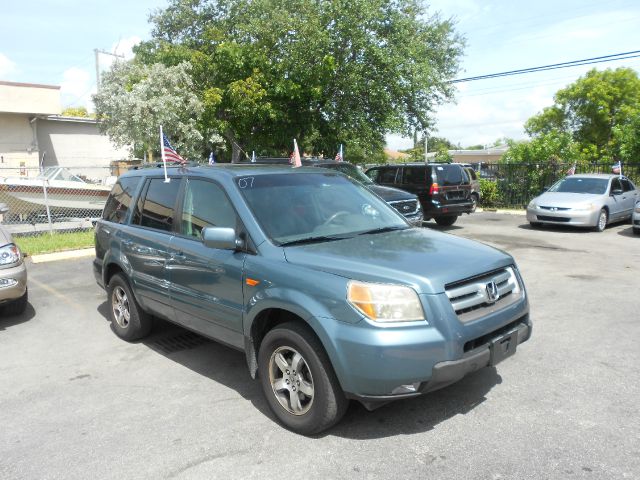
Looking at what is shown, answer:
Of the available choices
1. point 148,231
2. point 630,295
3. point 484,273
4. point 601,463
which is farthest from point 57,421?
point 630,295

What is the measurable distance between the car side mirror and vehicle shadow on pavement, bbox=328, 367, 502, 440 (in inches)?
58.4

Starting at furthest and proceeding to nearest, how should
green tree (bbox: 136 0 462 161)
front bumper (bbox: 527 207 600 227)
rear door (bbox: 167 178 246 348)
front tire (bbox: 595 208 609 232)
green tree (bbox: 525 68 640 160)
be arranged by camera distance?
green tree (bbox: 525 68 640 160)
green tree (bbox: 136 0 462 161)
front tire (bbox: 595 208 609 232)
front bumper (bbox: 527 207 600 227)
rear door (bbox: 167 178 246 348)

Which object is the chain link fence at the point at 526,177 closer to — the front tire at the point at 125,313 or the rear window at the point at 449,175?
the rear window at the point at 449,175

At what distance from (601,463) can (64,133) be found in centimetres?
3352

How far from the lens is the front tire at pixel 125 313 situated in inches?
221

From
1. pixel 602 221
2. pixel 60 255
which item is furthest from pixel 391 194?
pixel 60 255

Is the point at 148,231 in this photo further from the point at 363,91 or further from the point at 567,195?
the point at 363,91

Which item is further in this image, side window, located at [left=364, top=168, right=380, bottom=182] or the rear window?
side window, located at [left=364, top=168, right=380, bottom=182]

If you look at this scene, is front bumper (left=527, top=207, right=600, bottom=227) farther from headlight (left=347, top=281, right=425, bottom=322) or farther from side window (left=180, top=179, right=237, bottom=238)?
headlight (left=347, top=281, right=425, bottom=322)

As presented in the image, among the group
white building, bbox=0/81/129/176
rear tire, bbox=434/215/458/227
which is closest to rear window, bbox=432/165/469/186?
rear tire, bbox=434/215/458/227

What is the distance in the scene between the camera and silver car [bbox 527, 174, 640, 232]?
44.4ft

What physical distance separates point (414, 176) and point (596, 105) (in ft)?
113

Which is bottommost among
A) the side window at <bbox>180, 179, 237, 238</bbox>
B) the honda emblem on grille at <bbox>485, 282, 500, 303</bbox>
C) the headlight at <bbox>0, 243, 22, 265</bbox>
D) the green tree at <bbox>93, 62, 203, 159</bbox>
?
the headlight at <bbox>0, 243, 22, 265</bbox>

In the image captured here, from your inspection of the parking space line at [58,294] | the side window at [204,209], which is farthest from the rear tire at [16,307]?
the side window at [204,209]
